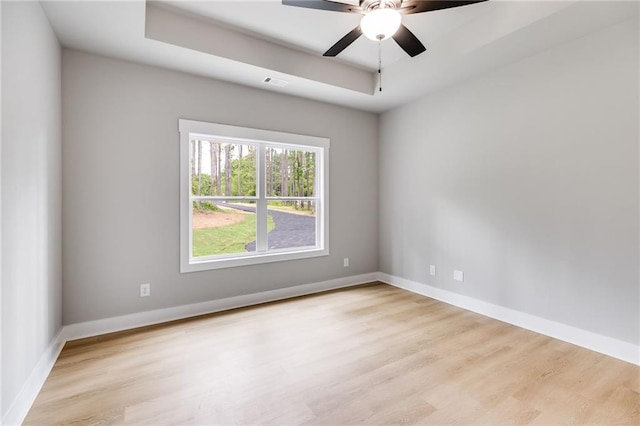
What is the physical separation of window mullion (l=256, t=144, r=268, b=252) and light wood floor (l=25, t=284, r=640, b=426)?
1015mm

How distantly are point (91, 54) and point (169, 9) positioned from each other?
0.90 meters

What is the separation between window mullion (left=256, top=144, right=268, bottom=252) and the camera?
392 cm

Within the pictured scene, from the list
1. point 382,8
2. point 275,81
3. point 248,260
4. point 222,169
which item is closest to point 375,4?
point 382,8

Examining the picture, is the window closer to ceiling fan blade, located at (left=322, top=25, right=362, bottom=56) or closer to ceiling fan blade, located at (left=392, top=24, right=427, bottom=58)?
ceiling fan blade, located at (left=322, top=25, right=362, bottom=56)

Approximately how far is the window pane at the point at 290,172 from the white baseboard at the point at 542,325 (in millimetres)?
2042

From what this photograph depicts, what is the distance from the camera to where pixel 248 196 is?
3877 millimetres

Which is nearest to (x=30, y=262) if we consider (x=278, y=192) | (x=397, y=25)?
(x=278, y=192)

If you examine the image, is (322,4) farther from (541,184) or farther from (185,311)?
(185,311)

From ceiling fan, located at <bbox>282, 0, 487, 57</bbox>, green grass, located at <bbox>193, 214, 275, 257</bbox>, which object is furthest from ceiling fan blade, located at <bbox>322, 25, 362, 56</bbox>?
green grass, located at <bbox>193, 214, 275, 257</bbox>

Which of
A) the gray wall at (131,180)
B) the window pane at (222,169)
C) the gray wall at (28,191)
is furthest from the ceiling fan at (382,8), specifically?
the window pane at (222,169)

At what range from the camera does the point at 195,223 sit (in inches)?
139

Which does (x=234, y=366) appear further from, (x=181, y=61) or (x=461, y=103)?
(x=461, y=103)

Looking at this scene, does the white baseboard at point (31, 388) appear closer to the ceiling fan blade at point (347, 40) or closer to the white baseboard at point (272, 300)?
the white baseboard at point (272, 300)

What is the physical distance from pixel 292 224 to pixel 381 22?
9.08 feet
